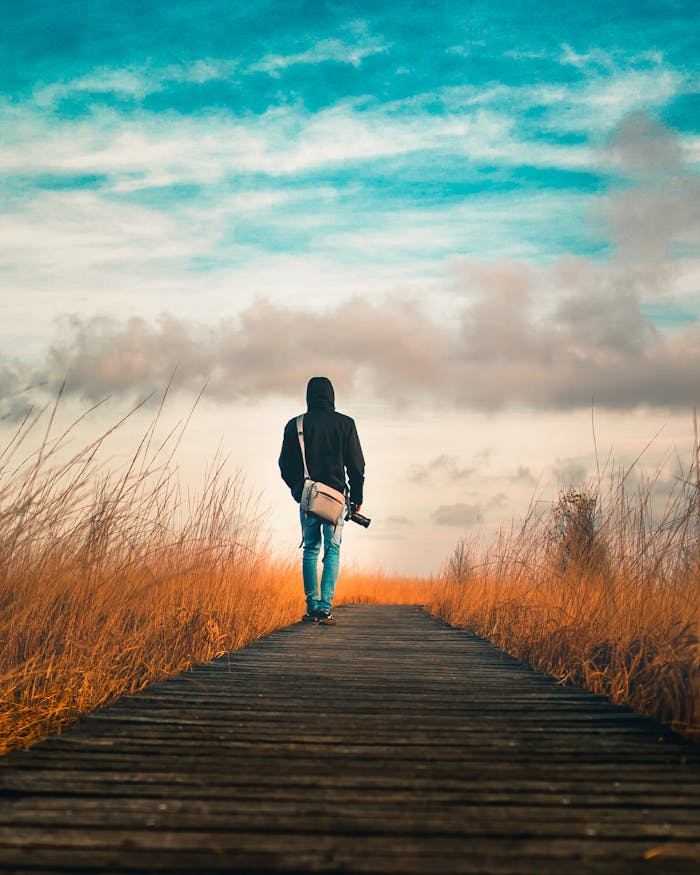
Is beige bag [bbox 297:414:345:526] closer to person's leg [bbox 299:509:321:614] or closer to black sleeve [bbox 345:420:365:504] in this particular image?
person's leg [bbox 299:509:321:614]

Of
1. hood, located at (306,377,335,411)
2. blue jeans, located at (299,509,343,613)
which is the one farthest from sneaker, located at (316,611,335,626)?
hood, located at (306,377,335,411)

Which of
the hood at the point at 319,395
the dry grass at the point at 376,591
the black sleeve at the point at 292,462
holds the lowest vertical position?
the dry grass at the point at 376,591

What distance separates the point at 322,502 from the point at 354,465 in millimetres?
519

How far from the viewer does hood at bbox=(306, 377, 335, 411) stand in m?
6.45

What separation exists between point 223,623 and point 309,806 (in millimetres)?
3332

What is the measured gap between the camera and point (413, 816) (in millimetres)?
1652

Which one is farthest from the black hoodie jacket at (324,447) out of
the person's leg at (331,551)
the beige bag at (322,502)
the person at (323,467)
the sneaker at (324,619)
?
the sneaker at (324,619)

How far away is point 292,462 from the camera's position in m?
6.52

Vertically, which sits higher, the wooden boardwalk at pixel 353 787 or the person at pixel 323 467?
the person at pixel 323 467

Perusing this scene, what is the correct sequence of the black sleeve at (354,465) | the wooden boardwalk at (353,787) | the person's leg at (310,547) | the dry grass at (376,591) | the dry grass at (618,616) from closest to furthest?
the wooden boardwalk at (353,787) → the dry grass at (618,616) → the person's leg at (310,547) → the black sleeve at (354,465) → the dry grass at (376,591)

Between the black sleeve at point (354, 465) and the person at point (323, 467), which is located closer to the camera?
the person at point (323, 467)

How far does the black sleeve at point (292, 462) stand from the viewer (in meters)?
6.48

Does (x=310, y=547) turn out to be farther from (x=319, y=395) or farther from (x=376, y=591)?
(x=376, y=591)

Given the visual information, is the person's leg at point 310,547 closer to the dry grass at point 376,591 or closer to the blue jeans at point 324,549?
the blue jeans at point 324,549
